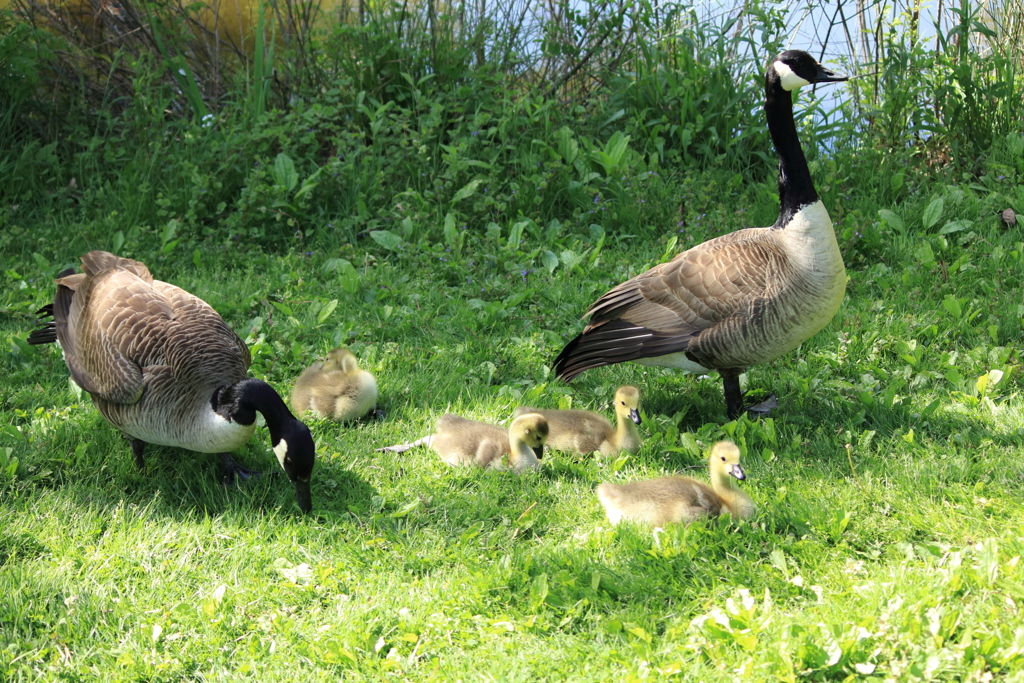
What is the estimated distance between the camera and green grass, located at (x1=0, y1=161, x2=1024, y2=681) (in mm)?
3387

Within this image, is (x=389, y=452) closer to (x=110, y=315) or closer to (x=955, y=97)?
(x=110, y=315)

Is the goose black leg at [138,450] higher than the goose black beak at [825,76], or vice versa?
the goose black beak at [825,76]

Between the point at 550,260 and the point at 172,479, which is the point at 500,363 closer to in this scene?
the point at 550,260

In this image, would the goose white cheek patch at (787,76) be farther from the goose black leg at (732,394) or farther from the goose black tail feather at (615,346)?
the goose black leg at (732,394)

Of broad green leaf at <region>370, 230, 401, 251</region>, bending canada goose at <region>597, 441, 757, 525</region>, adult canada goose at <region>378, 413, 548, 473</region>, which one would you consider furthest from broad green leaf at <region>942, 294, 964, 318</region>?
broad green leaf at <region>370, 230, 401, 251</region>

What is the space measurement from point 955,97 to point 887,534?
5.45 metres

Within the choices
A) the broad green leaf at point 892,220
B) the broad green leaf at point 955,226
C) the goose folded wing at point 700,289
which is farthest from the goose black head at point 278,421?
the broad green leaf at point 955,226

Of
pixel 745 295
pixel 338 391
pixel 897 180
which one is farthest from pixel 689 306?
pixel 897 180

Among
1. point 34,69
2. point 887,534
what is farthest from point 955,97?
point 34,69

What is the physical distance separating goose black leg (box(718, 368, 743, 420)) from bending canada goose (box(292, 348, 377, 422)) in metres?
1.99

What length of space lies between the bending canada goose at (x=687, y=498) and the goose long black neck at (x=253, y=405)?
→ 5.15 feet

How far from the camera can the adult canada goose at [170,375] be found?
168 inches

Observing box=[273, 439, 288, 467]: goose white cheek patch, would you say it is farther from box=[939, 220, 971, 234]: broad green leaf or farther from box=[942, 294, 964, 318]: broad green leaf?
box=[939, 220, 971, 234]: broad green leaf

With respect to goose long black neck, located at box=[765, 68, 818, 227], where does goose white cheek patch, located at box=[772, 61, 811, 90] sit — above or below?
above
